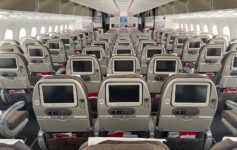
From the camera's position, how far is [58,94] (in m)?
4.30

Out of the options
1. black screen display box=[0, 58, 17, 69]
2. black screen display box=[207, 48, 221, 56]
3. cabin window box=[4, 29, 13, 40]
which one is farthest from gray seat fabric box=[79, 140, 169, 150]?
cabin window box=[4, 29, 13, 40]

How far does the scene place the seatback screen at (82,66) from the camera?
6.79 m

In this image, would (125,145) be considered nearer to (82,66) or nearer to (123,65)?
(82,66)

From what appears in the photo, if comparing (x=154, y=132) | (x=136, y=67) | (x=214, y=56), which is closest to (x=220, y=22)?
(x=214, y=56)

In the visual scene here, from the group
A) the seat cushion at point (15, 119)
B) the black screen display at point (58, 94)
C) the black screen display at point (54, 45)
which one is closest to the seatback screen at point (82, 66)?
the seat cushion at point (15, 119)

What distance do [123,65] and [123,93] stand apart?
9.26ft

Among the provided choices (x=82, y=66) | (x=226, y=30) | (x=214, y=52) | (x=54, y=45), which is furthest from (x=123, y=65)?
(x=226, y=30)

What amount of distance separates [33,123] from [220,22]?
15260 mm

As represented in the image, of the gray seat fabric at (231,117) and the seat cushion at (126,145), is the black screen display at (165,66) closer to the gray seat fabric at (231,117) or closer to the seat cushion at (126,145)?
the gray seat fabric at (231,117)

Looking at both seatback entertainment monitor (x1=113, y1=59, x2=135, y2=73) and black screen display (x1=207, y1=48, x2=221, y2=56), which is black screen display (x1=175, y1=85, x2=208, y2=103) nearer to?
seatback entertainment monitor (x1=113, y1=59, x2=135, y2=73)

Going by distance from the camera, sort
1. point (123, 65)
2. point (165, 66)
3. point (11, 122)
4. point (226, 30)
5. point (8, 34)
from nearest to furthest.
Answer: point (11, 122), point (165, 66), point (123, 65), point (8, 34), point (226, 30)

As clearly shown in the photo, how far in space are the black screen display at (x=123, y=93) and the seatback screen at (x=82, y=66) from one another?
2.54 metres

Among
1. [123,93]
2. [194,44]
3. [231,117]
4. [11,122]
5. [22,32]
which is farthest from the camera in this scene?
[22,32]

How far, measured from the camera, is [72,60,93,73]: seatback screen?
22.3ft
